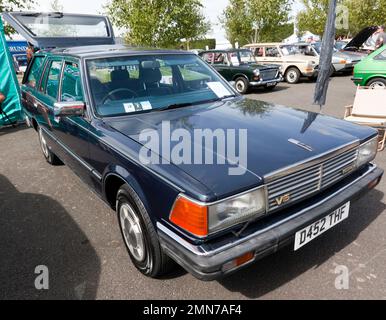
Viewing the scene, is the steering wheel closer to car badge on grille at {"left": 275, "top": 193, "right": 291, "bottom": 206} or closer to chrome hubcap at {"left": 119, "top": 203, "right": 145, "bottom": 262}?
chrome hubcap at {"left": 119, "top": 203, "right": 145, "bottom": 262}

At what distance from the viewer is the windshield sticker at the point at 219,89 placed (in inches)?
130

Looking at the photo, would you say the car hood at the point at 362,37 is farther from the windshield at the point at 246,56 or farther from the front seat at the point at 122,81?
the front seat at the point at 122,81

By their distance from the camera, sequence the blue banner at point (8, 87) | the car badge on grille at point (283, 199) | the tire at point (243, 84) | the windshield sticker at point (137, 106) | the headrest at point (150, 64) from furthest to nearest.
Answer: the tire at point (243, 84) → the blue banner at point (8, 87) → the headrest at point (150, 64) → the windshield sticker at point (137, 106) → the car badge on grille at point (283, 199)

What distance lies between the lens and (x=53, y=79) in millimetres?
3713

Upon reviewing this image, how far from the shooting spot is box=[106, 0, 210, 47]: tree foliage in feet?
46.2

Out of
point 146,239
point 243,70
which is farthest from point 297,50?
point 146,239

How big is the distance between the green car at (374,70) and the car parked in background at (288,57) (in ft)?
15.3

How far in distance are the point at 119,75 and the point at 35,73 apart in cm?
235

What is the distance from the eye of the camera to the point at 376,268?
7.75ft

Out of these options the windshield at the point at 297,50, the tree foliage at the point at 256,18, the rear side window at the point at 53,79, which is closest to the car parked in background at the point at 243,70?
the windshield at the point at 297,50

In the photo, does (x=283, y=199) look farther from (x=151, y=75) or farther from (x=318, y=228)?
(x=151, y=75)

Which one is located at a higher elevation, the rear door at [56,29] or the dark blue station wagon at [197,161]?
the rear door at [56,29]

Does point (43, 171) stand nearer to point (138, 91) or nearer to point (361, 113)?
point (138, 91)

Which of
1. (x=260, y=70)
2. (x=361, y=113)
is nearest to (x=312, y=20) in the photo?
(x=260, y=70)
